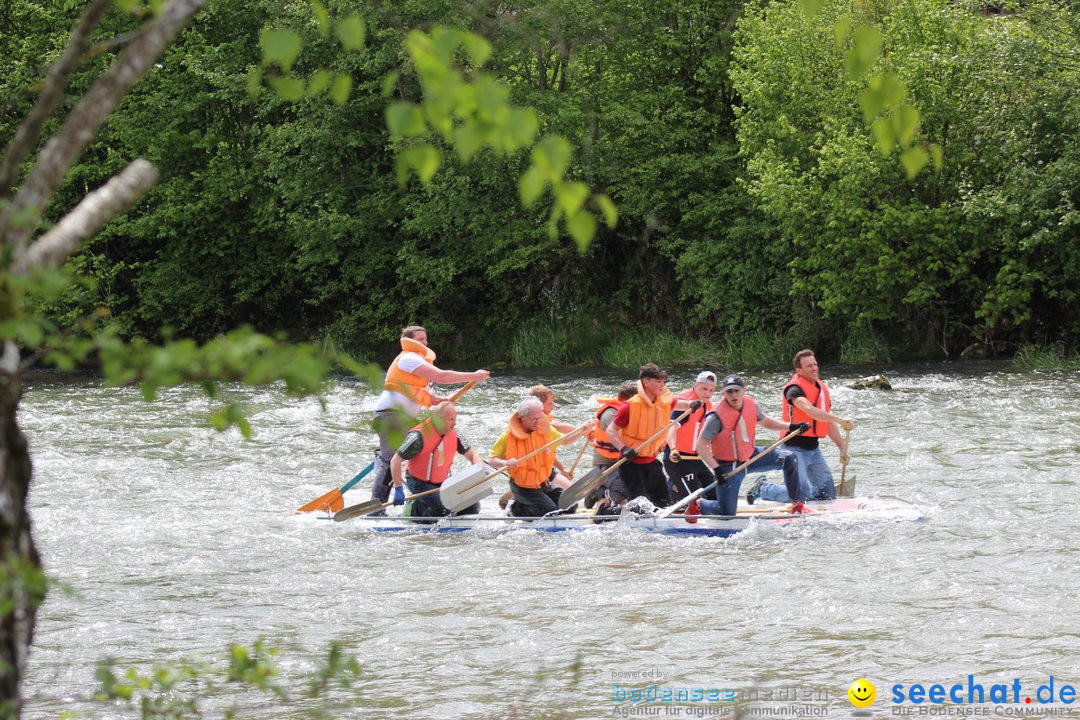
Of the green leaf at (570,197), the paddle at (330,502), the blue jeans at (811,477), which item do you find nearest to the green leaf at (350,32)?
the green leaf at (570,197)

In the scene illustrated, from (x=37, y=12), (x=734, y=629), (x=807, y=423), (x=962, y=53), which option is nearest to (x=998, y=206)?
(x=962, y=53)

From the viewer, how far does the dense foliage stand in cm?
2211

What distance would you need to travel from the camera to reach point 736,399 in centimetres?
972

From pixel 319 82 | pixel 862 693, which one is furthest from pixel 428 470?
pixel 319 82

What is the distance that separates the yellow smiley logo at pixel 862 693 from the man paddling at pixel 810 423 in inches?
148

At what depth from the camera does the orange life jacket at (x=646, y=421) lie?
33.2 ft

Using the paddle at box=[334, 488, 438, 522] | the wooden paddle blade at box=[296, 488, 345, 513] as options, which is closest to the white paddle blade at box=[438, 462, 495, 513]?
the paddle at box=[334, 488, 438, 522]

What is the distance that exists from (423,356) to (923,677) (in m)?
5.24

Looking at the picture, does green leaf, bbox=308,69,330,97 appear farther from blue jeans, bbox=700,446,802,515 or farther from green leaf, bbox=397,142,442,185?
blue jeans, bbox=700,446,802,515

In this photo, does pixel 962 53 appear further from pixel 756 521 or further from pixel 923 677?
pixel 923 677

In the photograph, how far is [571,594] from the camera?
27.4 ft

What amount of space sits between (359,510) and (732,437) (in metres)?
3.06

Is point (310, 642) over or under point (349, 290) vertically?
under

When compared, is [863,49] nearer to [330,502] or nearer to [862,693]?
[862,693]
